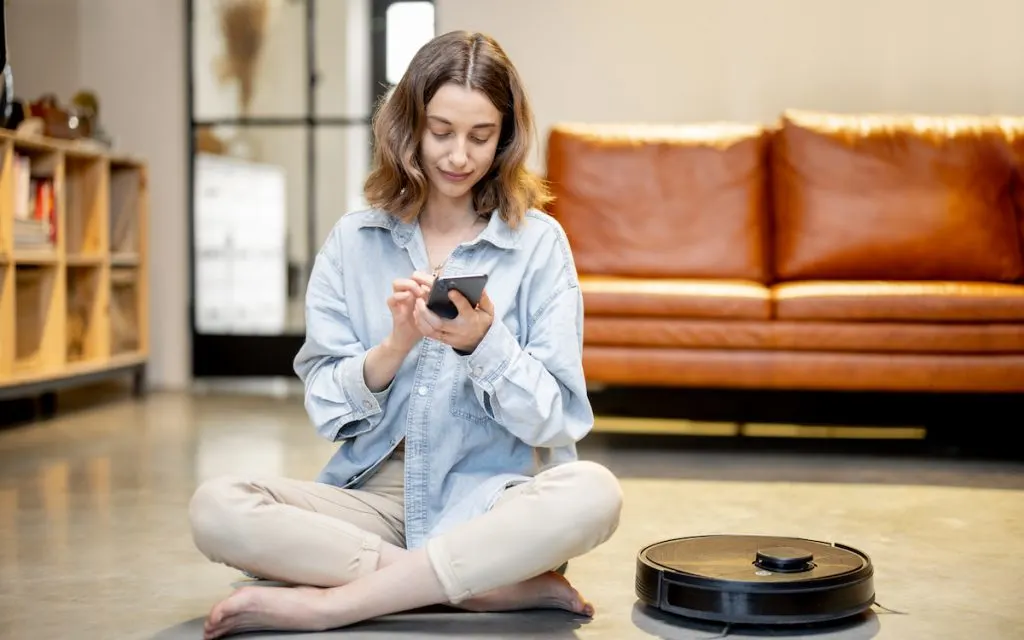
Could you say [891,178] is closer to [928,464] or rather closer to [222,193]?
[928,464]

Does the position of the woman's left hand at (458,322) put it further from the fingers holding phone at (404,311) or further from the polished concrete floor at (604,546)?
the polished concrete floor at (604,546)

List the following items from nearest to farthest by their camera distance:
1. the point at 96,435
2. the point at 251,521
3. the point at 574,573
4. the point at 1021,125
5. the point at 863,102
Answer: the point at 251,521 → the point at 574,573 → the point at 96,435 → the point at 1021,125 → the point at 863,102

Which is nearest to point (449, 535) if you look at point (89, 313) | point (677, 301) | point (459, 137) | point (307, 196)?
point (459, 137)

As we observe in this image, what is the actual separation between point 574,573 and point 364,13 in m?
3.52

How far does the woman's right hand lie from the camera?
5.37ft

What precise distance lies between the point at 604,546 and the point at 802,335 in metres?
1.32

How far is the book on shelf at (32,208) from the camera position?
4012 mm

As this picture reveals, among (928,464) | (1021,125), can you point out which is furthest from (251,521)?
(1021,125)

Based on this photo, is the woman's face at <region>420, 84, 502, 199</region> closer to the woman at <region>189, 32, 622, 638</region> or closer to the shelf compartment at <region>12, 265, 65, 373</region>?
the woman at <region>189, 32, 622, 638</region>

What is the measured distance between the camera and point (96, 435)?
3867 millimetres

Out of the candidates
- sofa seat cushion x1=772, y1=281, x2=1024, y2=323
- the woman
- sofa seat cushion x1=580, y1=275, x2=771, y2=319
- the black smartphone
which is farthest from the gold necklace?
sofa seat cushion x1=772, y1=281, x2=1024, y2=323

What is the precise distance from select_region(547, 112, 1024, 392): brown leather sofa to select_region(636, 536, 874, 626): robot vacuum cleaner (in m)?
1.57

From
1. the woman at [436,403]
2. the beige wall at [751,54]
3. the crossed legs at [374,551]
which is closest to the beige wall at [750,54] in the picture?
the beige wall at [751,54]

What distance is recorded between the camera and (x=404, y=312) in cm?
166
